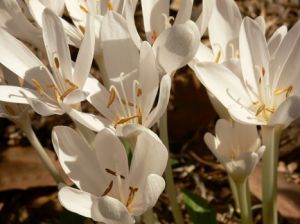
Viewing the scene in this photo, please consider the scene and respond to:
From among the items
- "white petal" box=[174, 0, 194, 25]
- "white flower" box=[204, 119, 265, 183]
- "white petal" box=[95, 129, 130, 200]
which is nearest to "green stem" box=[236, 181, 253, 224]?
"white flower" box=[204, 119, 265, 183]

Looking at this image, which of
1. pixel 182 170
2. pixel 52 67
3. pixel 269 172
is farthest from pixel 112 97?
pixel 182 170

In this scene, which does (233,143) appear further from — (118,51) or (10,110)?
(10,110)

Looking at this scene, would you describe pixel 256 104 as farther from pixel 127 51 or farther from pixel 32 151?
pixel 32 151

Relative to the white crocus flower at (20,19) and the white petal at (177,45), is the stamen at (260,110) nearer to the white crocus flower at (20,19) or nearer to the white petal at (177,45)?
the white petal at (177,45)

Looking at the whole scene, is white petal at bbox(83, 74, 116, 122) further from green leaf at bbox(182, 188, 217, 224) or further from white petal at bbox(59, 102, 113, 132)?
green leaf at bbox(182, 188, 217, 224)

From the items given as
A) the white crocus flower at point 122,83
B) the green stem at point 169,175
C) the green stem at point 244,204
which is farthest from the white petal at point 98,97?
the green stem at point 244,204

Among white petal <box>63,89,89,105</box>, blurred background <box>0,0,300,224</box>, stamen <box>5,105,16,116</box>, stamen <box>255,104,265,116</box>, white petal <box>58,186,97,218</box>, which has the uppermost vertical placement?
white petal <box>63,89,89,105</box>

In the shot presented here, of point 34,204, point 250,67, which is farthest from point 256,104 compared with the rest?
point 34,204
